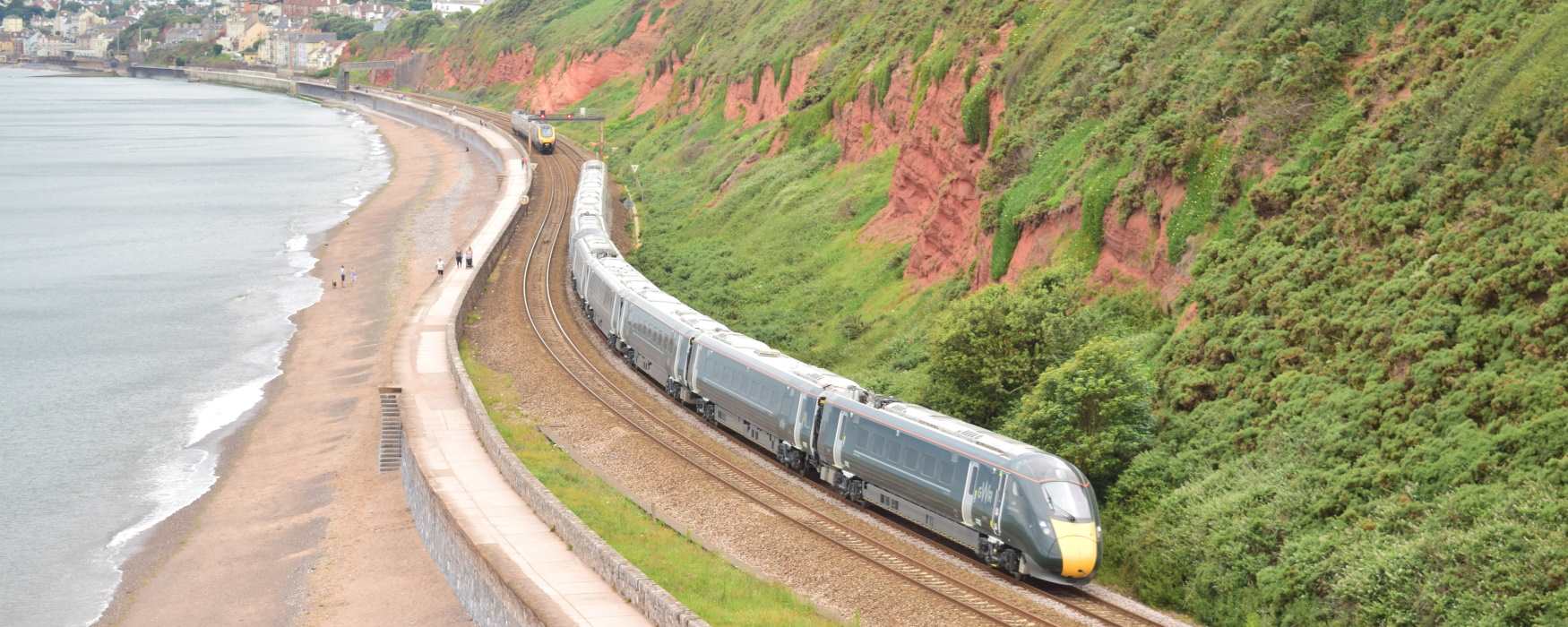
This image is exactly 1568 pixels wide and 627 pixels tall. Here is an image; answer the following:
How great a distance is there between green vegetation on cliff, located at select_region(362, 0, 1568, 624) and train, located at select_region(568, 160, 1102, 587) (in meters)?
2.13

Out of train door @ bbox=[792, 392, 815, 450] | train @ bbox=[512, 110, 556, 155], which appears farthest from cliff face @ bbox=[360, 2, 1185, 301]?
train @ bbox=[512, 110, 556, 155]

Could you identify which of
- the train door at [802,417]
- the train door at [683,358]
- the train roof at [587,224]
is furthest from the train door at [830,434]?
the train roof at [587,224]

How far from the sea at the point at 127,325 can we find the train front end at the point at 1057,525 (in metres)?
19.9

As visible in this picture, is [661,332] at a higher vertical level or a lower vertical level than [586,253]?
higher

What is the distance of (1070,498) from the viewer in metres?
24.5

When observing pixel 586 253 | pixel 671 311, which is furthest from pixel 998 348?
pixel 586 253

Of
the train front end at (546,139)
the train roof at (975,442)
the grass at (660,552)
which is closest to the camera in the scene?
the grass at (660,552)

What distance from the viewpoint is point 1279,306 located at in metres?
29.2

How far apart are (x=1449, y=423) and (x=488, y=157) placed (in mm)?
102060

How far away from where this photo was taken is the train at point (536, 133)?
4446 inches

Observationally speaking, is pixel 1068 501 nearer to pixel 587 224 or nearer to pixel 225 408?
pixel 225 408

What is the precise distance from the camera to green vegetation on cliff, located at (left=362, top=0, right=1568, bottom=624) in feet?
73.0

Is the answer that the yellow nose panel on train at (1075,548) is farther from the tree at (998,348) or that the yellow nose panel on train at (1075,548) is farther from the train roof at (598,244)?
the train roof at (598,244)

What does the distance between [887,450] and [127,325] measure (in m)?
44.1
